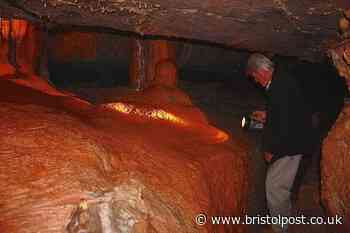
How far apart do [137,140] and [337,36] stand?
2.89 meters

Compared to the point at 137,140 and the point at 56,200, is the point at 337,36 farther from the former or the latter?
the point at 56,200

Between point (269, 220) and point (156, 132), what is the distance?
6.51ft

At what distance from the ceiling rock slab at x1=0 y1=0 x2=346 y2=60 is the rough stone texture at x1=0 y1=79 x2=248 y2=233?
50.4 inches

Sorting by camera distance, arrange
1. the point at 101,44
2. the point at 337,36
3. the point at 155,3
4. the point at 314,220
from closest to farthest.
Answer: the point at 155,3
the point at 337,36
the point at 314,220
the point at 101,44

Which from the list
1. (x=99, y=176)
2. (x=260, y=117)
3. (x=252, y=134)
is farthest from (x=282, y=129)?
(x=252, y=134)

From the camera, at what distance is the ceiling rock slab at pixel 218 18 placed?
4.02 meters

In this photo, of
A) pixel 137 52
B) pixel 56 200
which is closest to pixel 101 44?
pixel 137 52

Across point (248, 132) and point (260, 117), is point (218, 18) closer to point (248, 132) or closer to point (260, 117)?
point (260, 117)

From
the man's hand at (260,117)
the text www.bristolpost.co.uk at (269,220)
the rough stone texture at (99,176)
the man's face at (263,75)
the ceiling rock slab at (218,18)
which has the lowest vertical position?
the text www.bristolpost.co.uk at (269,220)

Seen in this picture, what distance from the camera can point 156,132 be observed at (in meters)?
4.96

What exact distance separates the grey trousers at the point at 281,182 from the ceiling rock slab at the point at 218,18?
5.41 ft

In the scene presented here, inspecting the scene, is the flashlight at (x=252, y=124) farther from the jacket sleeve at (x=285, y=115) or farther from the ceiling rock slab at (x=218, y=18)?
the ceiling rock slab at (x=218, y=18)

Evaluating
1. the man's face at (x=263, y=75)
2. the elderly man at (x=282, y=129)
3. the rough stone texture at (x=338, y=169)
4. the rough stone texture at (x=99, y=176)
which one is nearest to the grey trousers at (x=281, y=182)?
the elderly man at (x=282, y=129)

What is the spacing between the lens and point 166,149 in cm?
428
